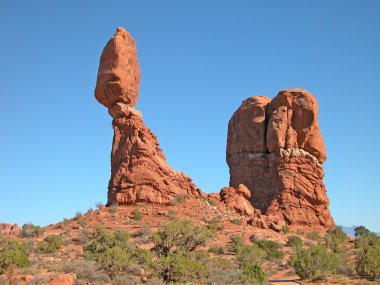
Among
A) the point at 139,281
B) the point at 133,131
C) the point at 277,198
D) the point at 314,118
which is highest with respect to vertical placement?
the point at 314,118

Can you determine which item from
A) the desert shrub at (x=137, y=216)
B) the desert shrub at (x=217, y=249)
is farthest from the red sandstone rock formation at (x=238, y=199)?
the desert shrub at (x=217, y=249)

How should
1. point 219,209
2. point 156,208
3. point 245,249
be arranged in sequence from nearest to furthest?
point 245,249 → point 156,208 → point 219,209

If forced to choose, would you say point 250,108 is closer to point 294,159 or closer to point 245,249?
point 294,159

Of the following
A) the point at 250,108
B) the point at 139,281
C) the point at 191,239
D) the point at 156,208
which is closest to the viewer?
the point at 139,281

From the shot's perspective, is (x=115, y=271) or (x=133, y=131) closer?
(x=115, y=271)

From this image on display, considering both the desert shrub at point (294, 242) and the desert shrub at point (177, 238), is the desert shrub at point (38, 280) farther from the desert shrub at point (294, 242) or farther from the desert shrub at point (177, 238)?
the desert shrub at point (294, 242)

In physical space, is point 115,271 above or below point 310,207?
below

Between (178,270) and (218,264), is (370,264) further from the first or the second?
(178,270)

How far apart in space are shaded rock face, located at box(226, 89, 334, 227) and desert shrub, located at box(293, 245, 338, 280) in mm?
16464

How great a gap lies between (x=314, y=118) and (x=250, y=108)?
5.60 metres

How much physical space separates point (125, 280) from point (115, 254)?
6.97ft

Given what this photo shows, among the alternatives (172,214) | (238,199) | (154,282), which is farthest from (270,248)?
(154,282)

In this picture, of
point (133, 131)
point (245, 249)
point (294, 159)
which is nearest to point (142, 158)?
point (133, 131)

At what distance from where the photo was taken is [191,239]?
22750mm
